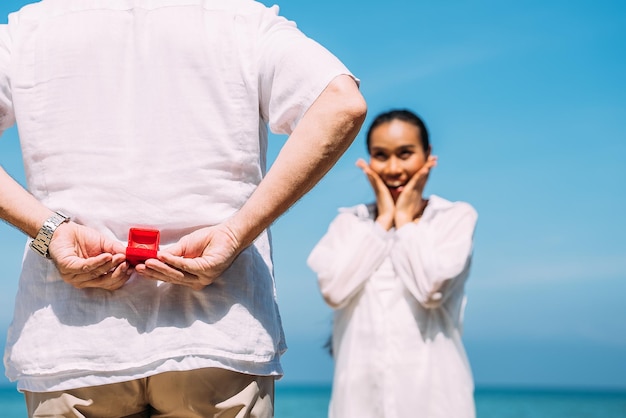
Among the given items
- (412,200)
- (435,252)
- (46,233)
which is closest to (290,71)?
(46,233)

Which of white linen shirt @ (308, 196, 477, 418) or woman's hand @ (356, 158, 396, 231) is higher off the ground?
woman's hand @ (356, 158, 396, 231)

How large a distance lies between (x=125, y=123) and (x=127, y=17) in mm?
206

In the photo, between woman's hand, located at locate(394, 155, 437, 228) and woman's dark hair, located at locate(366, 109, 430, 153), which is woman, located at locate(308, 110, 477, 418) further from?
woman's dark hair, located at locate(366, 109, 430, 153)

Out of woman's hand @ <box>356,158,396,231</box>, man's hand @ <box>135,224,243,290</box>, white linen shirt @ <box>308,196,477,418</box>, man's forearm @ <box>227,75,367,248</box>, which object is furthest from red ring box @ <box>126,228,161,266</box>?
woman's hand @ <box>356,158,396,231</box>

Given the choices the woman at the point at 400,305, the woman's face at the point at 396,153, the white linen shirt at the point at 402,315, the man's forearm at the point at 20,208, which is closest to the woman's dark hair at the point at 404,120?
the woman's face at the point at 396,153

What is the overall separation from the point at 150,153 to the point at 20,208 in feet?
0.86

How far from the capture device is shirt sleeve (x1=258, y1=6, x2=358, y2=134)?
1.60 m

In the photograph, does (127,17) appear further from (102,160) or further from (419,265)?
(419,265)

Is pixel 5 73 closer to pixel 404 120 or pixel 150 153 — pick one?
pixel 150 153

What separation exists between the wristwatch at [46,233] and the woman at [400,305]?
8.83ft

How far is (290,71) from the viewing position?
1605 mm

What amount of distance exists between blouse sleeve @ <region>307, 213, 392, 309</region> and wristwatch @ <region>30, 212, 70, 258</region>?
9.21ft

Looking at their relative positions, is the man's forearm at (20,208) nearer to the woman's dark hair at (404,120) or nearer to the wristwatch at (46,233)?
the wristwatch at (46,233)

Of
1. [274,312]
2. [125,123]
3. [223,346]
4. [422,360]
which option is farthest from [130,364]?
[422,360]
